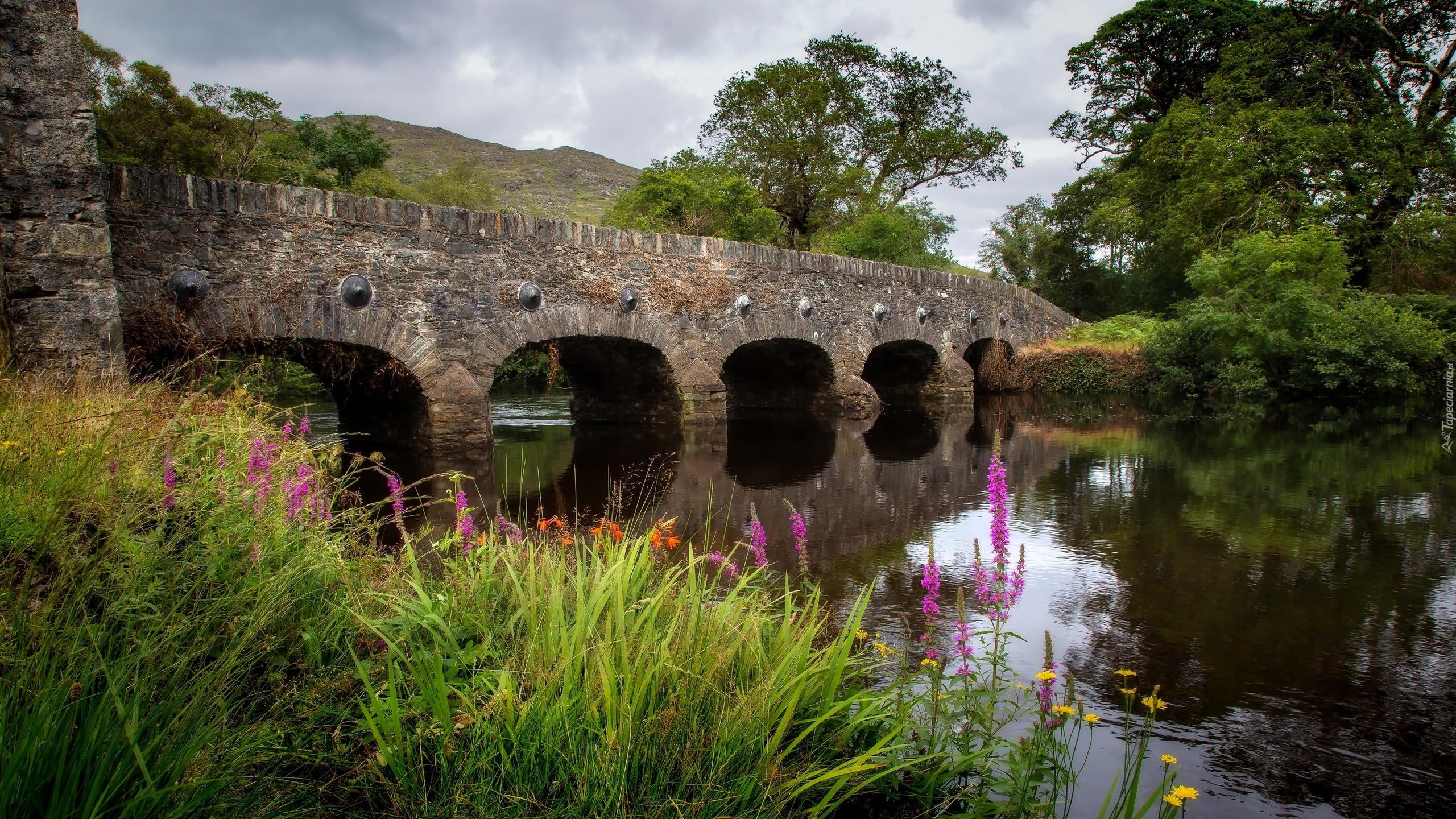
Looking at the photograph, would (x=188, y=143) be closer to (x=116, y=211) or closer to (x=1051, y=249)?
(x=116, y=211)

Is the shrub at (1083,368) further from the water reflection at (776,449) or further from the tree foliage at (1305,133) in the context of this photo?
the water reflection at (776,449)

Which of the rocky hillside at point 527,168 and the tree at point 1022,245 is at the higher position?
the rocky hillside at point 527,168

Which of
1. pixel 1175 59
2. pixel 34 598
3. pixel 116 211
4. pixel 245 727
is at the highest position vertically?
pixel 1175 59

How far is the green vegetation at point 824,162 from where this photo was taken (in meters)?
25.1

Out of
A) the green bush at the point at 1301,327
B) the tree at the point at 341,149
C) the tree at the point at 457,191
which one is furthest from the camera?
the tree at the point at 457,191

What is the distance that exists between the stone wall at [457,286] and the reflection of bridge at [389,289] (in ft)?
0.07

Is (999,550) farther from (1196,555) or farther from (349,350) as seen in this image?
(349,350)

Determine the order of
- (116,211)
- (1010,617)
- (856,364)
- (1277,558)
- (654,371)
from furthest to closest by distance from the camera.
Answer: (856,364) → (654,371) → (116,211) → (1277,558) → (1010,617)

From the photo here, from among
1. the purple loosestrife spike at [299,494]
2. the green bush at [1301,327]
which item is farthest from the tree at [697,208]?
the purple loosestrife spike at [299,494]

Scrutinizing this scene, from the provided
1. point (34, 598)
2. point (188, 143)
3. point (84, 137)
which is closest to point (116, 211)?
point (84, 137)

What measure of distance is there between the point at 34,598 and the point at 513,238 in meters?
9.08

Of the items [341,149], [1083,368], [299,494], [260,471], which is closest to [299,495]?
[299,494]

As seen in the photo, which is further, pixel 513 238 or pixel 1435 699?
pixel 513 238

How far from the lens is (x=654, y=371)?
13.6 m
